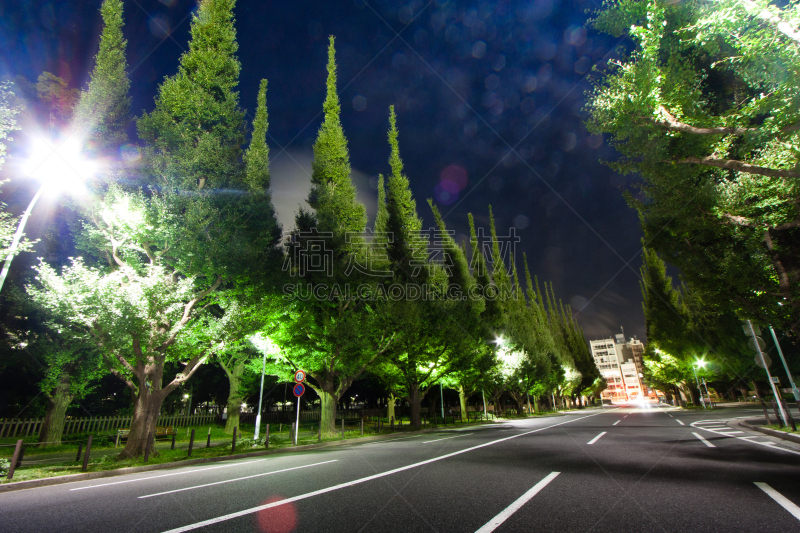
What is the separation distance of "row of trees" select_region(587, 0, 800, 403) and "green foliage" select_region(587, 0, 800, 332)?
0.08 feet

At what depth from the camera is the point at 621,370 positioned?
165 m

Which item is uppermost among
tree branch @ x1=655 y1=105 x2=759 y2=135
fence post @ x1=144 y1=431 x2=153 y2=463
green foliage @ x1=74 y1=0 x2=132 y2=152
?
green foliage @ x1=74 y1=0 x2=132 y2=152

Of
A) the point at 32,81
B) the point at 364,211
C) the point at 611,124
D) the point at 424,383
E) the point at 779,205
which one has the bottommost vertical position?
the point at 424,383

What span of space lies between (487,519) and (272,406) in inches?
1763

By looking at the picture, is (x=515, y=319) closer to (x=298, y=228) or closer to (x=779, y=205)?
(x=298, y=228)

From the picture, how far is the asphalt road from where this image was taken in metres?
3.57

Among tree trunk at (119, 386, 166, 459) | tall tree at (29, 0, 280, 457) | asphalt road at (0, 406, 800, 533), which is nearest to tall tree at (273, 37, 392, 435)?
tall tree at (29, 0, 280, 457)

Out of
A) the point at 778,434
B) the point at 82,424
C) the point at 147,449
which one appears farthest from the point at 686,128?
the point at 82,424

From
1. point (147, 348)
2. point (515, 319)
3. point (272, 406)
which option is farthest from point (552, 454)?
point (272, 406)

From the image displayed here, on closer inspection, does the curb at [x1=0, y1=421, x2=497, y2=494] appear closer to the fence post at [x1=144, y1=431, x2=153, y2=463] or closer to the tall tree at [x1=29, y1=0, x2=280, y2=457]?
the fence post at [x1=144, y1=431, x2=153, y2=463]

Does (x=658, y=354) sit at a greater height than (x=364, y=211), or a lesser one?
lesser

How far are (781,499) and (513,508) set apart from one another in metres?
3.23

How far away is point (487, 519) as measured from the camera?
143 inches

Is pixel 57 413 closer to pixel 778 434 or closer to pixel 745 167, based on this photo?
pixel 745 167
